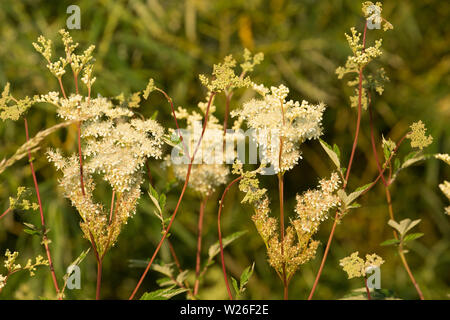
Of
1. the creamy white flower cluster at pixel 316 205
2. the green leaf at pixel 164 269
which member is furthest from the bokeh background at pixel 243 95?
the creamy white flower cluster at pixel 316 205

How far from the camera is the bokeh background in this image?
126 centimetres

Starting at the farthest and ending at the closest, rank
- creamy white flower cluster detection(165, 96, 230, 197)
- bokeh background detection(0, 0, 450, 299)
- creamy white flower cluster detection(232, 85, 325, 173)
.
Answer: bokeh background detection(0, 0, 450, 299) < creamy white flower cluster detection(165, 96, 230, 197) < creamy white flower cluster detection(232, 85, 325, 173)

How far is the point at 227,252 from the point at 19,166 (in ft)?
2.68

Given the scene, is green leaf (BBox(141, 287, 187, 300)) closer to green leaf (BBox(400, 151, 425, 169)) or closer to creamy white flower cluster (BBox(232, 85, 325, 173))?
creamy white flower cluster (BBox(232, 85, 325, 173))

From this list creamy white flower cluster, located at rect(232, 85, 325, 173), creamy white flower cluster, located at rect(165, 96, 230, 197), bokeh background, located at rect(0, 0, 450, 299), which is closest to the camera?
creamy white flower cluster, located at rect(232, 85, 325, 173)

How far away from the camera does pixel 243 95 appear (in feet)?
5.19

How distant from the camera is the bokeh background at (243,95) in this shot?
4.13 feet

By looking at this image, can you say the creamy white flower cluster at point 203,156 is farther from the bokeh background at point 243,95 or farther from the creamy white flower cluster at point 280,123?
the bokeh background at point 243,95

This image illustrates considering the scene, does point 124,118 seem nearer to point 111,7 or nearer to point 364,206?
point 111,7

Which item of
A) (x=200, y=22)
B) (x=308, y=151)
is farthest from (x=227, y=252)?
(x=200, y=22)

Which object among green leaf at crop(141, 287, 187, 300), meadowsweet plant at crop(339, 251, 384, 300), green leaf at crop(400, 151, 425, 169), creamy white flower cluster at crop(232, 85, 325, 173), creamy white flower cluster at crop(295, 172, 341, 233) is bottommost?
green leaf at crop(141, 287, 187, 300)

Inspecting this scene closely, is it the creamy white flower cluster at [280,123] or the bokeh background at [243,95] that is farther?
the bokeh background at [243,95]

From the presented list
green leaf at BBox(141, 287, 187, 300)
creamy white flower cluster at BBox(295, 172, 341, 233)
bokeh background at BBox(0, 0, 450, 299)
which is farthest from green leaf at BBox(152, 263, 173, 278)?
bokeh background at BBox(0, 0, 450, 299)

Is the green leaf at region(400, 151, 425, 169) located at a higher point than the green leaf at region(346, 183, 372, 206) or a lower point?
higher
